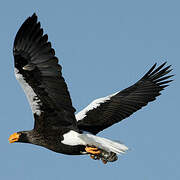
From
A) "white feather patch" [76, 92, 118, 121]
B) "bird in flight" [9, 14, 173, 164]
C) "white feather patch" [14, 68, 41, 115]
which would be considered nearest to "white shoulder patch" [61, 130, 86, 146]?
"bird in flight" [9, 14, 173, 164]

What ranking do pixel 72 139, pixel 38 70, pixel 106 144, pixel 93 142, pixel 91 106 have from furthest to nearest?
1. pixel 91 106
2. pixel 72 139
3. pixel 93 142
4. pixel 106 144
5. pixel 38 70

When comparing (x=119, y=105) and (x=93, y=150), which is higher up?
(x=119, y=105)

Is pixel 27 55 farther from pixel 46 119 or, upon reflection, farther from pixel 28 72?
pixel 46 119

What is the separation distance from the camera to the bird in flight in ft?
30.1

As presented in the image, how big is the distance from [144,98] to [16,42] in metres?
3.26

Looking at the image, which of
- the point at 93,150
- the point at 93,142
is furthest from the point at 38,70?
the point at 93,150

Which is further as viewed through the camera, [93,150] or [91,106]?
[91,106]

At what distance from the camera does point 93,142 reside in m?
9.77

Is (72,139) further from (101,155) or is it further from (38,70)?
(38,70)

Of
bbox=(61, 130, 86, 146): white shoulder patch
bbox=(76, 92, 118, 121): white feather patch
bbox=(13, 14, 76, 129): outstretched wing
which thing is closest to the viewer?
bbox=(13, 14, 76, 129): outstretched wing

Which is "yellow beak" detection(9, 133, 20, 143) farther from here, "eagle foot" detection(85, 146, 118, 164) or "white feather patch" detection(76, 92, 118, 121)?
"eagle foot" detection(85, 146, 118, 164)

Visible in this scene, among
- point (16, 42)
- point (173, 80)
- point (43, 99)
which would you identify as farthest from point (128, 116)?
point (16, 42)

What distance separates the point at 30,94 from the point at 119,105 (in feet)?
7.95

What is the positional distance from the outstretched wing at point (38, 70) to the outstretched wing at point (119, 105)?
140cm
